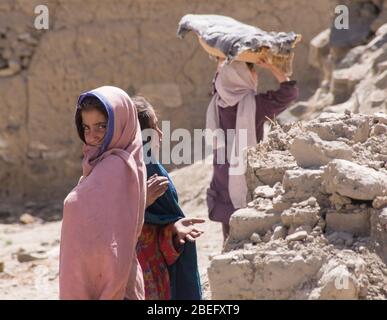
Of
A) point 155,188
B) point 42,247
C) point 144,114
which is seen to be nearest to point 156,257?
point 155,188

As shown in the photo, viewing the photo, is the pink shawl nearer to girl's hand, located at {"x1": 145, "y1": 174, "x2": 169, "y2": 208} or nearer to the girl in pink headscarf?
girl's hand, located at {"x1": 145, "y1": 174, "x2": 169, "y2": 208}

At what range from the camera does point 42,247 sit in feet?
24.7

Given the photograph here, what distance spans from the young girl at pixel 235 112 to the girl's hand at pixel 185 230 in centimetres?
145

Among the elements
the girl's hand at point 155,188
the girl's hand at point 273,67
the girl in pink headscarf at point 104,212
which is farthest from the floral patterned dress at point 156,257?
the girl's hand at point 273,67

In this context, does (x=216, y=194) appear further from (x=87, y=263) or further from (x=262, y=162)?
(x=87, y=263)

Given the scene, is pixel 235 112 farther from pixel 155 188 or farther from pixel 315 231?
pixel 315 231

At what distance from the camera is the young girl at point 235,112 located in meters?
5.23

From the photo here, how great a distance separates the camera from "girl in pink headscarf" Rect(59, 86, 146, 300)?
9.93ft

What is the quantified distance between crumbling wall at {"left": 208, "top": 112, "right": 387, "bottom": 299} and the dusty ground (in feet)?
5.01

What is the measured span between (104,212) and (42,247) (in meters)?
4.62

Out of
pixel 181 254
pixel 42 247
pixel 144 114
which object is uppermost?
pixel 144 114

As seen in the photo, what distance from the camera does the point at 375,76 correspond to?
7.44 meters
